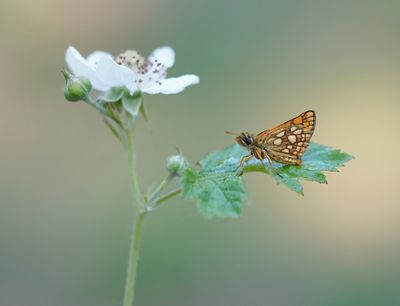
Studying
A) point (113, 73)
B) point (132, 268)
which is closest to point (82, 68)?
point (113, 73)

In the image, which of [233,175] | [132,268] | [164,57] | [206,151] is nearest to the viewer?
[132,268]

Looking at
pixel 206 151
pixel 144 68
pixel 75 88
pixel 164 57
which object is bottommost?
pixel 75 88

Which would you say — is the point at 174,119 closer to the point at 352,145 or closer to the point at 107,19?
the point at 352,145

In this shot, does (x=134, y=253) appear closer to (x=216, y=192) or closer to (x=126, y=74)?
(x=216, y=192)

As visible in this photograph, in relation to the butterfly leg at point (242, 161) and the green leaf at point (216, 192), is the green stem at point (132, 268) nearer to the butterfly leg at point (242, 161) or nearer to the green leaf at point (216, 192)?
the green leaf at point (216, 192)

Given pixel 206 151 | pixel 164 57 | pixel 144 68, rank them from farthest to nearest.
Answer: pixel 206 151
pixel 164 57
pixel 144 68

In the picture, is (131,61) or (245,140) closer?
(245,140)
